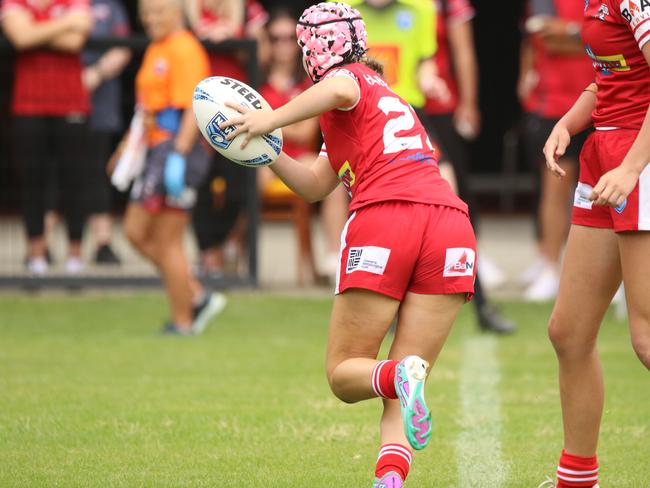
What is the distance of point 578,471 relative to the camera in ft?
16.0

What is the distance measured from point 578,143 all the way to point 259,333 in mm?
2844

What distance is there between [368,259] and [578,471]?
1111 mm

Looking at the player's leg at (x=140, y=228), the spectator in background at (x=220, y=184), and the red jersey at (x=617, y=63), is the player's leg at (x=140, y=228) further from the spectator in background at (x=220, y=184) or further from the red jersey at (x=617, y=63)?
the red jersey at (x=617, y=63)

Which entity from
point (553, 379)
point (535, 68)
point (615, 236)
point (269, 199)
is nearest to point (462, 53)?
point (535, 68)

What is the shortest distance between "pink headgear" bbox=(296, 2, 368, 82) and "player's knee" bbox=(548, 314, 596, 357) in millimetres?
1200

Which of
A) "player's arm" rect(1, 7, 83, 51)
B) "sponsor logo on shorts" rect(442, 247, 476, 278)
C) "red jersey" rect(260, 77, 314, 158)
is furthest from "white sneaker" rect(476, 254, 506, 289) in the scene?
"sponsor logo on shorts" rect(442, 247, 476, 278)

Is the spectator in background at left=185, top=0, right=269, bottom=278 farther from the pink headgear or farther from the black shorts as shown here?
the pink headgear

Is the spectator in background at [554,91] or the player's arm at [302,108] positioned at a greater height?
the player's arm at [302,108]

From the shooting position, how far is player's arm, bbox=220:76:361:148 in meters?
4.50

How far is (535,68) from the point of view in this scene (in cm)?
1099

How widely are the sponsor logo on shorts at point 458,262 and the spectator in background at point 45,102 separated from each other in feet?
20.6

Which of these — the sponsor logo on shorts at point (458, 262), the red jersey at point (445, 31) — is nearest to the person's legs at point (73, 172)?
the red jersey at point (445, 31)

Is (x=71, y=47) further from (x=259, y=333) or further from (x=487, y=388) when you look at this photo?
(x=487, y=388)

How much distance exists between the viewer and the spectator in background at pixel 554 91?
1030 cm
